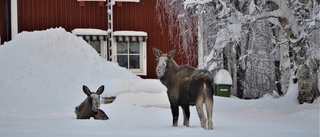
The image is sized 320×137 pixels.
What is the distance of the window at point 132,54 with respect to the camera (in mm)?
20150

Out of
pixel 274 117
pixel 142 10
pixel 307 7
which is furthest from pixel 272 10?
pixel 142 10

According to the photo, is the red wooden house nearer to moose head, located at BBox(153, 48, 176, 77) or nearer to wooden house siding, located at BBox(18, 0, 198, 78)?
wooden house siding, located at BBox(18, 0, 198, 78)

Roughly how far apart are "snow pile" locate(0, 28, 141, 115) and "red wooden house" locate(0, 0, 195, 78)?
1.30 m

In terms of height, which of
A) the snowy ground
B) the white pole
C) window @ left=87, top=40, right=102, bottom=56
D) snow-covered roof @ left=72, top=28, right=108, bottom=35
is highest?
the white pole

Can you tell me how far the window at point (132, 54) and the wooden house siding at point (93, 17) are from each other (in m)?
0.28

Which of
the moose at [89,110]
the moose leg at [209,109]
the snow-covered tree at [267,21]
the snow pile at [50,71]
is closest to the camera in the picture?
the moose leg at [209,109]

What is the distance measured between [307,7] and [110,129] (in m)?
7.73

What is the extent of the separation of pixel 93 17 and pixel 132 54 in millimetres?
2088

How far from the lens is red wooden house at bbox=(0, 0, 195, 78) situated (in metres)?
19.6

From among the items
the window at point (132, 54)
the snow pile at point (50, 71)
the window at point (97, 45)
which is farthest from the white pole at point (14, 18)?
the window at point (132, 54)

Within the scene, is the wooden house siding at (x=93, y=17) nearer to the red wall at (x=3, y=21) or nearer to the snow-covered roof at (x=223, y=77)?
the red wall at (x=3, y=21)

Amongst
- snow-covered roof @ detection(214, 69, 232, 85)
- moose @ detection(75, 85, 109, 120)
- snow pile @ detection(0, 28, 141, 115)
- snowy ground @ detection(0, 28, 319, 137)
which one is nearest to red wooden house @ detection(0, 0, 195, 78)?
snow pile @ detection(0, 28, 141, 115)

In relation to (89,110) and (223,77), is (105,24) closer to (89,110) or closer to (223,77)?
(223,77)

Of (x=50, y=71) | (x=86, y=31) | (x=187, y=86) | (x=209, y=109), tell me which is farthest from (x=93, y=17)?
(x=209, y=109)
